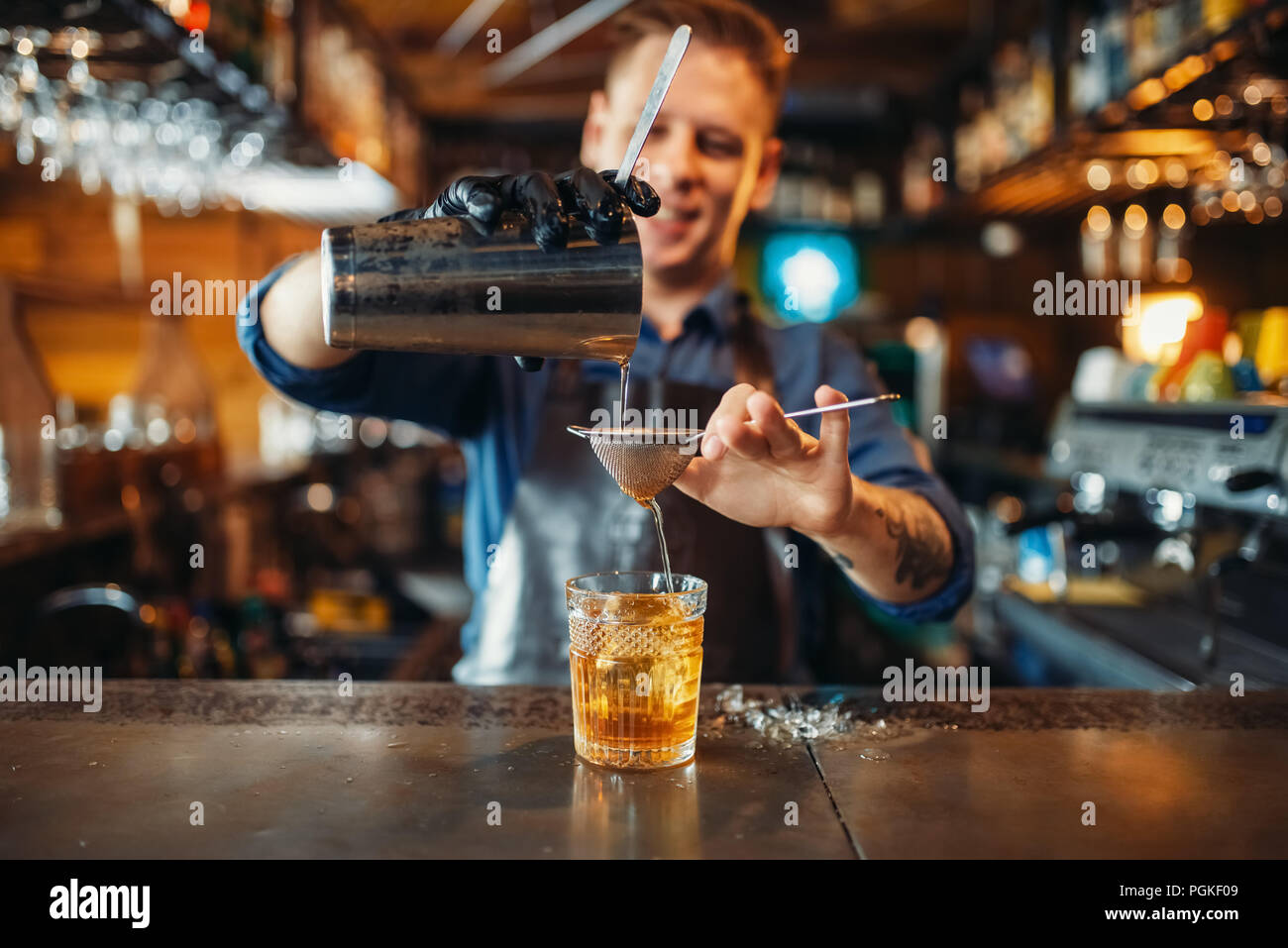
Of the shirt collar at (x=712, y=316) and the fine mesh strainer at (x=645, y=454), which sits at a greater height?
the shirt collar at (x=712, y=316)

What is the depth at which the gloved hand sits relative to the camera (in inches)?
36.3

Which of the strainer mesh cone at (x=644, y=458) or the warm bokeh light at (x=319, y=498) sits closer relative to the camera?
the strainer mesh cone at (x=644, y=458)

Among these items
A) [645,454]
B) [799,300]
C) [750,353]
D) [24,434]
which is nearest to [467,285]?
[645,454]

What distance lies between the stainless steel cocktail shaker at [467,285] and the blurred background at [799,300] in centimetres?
100

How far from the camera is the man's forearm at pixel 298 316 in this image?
1.32 meters

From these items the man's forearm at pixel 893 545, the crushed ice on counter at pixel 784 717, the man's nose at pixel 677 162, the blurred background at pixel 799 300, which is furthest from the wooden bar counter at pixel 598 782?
the man's nose at pixel 677 162

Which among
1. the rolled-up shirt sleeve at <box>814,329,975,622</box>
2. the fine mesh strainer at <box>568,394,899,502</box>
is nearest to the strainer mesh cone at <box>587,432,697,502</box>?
the fine mesh strainer at <box>568,394,899,502</box>

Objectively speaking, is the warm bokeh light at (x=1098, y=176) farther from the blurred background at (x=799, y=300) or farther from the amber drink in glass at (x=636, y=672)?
the amber drink in glass at (x=636, y=672)

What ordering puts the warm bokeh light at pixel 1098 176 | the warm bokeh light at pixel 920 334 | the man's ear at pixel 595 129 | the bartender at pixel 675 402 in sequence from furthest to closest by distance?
1. the warm bokeh light at pixel 920 334
2. the warm bokeh light at pixel 1098 176
3. the man's ear at pixel 595 129
4. the bartender at pixel 675 402

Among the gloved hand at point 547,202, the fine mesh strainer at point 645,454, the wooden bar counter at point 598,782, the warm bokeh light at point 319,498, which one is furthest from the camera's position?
the warm bokeh light at point 319,498

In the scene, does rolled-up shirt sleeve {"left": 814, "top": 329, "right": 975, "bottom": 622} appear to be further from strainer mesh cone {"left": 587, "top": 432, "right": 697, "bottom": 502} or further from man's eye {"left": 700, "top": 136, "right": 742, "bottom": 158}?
strainer mesh cone {"left": 587, "top": 432, "right": 697, "bottom": 502}

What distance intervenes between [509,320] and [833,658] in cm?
Result: 298

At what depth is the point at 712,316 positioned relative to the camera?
1.84 m

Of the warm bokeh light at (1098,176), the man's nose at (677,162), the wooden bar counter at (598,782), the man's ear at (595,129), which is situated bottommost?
the wooden bar counter at (598,782)
